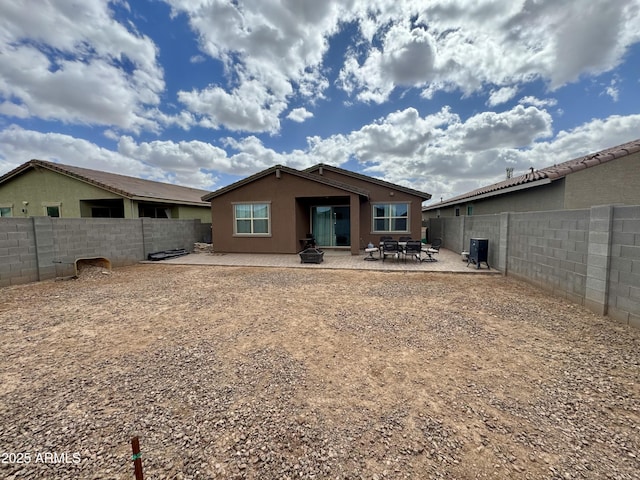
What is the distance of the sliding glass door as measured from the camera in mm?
14445

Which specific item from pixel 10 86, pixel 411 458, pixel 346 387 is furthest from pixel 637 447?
pixel 10 86

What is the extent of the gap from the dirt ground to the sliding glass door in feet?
31.2

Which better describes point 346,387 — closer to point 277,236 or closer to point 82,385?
point 82,385

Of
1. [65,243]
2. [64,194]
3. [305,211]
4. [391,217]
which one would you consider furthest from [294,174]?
[64,194]

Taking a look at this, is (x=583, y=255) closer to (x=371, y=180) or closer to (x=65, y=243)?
(x=371, y=180)

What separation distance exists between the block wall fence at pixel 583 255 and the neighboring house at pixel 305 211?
6056mm

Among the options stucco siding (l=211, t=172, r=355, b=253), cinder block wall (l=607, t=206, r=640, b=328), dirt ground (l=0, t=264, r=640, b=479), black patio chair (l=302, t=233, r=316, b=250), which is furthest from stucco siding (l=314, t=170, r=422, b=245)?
cinder block wall (l=607, t=206, r=640, b=328)

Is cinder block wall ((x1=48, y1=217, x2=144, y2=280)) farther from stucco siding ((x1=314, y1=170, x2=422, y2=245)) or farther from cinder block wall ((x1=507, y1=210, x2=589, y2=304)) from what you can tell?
cinder block wall ((x1=507, y1=210, x2=589, y2=304))

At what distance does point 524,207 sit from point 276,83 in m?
13.8

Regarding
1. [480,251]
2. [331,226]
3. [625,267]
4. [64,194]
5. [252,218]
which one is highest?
[64,194]

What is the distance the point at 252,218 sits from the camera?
1286 centimetres

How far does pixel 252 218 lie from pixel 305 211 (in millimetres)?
2919

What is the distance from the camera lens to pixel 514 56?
10406mm

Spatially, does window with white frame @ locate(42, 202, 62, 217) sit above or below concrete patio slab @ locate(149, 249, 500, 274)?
above
